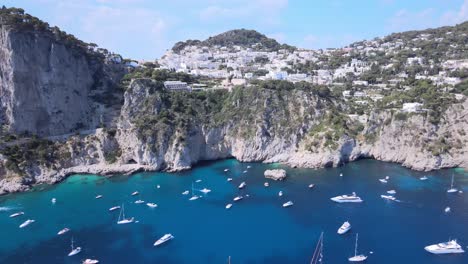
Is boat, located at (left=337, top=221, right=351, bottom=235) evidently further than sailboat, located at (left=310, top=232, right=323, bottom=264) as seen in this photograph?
Yes

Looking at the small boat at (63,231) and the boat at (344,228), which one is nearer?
the boat at (344,228)

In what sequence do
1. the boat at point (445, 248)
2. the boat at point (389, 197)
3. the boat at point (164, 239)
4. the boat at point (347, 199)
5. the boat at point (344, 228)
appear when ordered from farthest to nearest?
the boat at point (389, 197)
the boat at point (347, 199)
the boat at point (344, 228)
the boat at point (164, 239)
the boat at point (445, 248)

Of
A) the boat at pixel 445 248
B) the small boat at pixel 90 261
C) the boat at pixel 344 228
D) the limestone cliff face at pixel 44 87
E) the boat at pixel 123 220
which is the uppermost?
the limestone cliff face at pixel 44 87

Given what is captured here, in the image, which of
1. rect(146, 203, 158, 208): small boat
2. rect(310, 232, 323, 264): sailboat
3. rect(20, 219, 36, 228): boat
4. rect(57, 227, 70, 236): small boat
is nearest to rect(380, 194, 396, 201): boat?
rect(310, 232, 323, 264): sailboat

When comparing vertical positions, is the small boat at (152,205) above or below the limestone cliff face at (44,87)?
below

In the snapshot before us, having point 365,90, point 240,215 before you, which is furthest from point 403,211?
point 365,90

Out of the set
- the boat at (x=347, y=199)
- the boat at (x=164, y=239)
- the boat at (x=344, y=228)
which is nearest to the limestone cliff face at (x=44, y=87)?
the boat at (x=164, y=239)

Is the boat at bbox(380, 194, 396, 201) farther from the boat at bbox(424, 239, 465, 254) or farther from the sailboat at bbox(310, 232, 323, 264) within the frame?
the sailboat at bbox(310, 232, 323, 264)

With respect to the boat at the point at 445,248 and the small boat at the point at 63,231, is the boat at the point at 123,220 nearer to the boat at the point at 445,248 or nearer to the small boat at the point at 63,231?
the small boat at the point at 63,231
